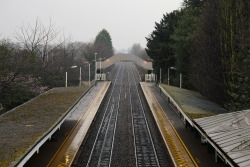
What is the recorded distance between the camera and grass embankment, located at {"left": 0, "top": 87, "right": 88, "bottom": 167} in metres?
17.5

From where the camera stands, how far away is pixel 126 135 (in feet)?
93.2

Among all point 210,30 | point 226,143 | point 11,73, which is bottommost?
point 226,143

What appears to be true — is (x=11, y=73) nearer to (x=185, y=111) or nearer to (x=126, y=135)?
(x=126, y=135)

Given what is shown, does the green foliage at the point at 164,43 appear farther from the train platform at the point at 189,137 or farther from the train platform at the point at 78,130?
the train platform at the point at 189,137

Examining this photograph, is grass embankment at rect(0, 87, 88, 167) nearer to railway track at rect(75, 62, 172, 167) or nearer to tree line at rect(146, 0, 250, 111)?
railway track at rect(75, 62, 172, 167)

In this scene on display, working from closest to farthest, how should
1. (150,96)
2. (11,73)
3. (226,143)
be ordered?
(226,143) → (11,73) → (150,96)

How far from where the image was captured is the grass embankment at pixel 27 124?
Answer: 17500 millimetres

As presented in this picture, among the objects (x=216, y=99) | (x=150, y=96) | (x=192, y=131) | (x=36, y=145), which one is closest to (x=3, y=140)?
(x=36, y=145)

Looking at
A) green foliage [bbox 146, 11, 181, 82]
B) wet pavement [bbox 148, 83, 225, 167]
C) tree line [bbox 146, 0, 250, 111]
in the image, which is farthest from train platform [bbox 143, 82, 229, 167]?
green foliage [bbox 146, 11, 181, 82]

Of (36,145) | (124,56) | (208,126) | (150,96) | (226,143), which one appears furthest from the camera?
(124,56)

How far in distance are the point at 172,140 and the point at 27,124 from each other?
12.4 m

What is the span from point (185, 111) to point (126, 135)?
21.0 feet

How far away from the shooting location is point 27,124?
24484 mm

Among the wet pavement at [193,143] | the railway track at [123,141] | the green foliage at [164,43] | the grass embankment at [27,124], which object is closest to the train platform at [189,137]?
the wet pavement at [193,143]
